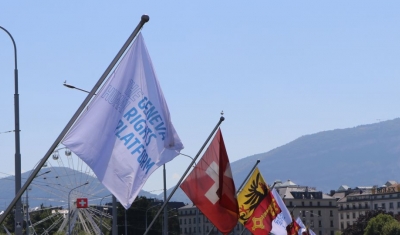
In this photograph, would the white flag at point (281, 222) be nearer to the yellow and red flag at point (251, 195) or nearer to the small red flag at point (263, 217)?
the small red flag at point (263, 217)

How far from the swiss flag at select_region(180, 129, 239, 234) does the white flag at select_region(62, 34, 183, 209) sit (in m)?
8.89

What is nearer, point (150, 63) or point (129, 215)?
point (150, 63)

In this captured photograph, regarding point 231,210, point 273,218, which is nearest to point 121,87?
point 231,210

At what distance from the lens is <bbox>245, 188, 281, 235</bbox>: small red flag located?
38250 millimetres

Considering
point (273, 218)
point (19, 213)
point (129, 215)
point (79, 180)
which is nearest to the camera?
point (19, 213)

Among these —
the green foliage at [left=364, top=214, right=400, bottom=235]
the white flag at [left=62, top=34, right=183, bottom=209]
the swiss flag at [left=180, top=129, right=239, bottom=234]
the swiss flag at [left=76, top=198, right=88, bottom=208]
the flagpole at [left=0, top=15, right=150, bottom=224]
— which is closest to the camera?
the flagpole at [left=0, top=15, right=150, bottom=224]

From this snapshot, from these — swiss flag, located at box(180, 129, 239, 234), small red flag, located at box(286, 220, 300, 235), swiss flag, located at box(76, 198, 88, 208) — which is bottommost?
small red flag, located at box(286, 220, 300, 235)

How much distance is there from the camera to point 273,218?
40.5 m

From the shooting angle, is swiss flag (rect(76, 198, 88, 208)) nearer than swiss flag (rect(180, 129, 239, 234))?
No

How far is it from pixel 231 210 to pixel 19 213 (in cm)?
538

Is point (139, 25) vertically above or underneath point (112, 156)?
above

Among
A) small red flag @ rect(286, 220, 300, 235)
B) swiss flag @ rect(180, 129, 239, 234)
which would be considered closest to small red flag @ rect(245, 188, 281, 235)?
small red flag @ rect(286, 220, 300, 235)

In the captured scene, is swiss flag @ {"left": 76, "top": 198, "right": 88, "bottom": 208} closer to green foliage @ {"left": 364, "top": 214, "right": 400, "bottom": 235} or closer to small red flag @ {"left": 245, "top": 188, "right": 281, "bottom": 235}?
small red flag @ {"left": 245, "top": 188, "right": 281, "bottom": 235}

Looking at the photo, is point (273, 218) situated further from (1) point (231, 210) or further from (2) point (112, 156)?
(2) point (112, 156)
